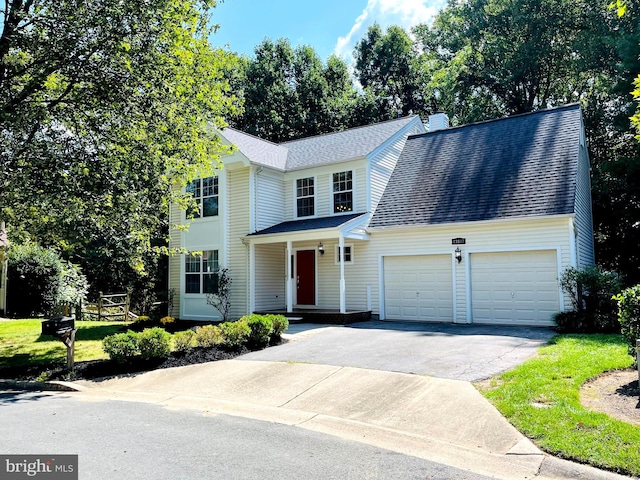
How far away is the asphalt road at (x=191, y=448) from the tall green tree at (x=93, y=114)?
5.93 metres

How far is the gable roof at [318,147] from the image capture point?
1836cm

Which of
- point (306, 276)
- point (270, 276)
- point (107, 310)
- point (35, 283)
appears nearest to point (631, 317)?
point (306, 276)

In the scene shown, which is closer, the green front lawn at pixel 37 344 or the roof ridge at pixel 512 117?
the green front lawn at pixel 37 344

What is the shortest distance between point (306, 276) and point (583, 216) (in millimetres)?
10063

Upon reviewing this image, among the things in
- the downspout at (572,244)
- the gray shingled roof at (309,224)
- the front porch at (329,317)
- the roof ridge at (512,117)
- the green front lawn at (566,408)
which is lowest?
the green front lawn at (566,408)

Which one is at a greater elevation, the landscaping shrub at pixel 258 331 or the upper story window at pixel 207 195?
the upper story window at pixel 207 195

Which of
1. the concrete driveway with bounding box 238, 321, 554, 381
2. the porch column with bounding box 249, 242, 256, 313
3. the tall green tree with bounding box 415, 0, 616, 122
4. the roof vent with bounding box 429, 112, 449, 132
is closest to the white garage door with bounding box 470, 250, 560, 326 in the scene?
the concrete driveway with bounding box 238, 321, 554, 381

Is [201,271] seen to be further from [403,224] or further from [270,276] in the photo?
[403,224]

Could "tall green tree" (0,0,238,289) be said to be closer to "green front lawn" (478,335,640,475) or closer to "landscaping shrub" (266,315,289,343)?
"landscaping shrub" (266,315,289,343)

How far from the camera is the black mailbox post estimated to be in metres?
9.15

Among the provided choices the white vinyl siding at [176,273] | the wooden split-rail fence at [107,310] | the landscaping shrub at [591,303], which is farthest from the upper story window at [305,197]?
the landscaping shrub at [591,303]

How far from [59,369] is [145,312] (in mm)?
15573

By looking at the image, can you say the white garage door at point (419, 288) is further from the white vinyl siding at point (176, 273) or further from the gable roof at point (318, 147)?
the white vinyl siding at point (176, 273)

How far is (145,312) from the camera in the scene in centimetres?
2467
